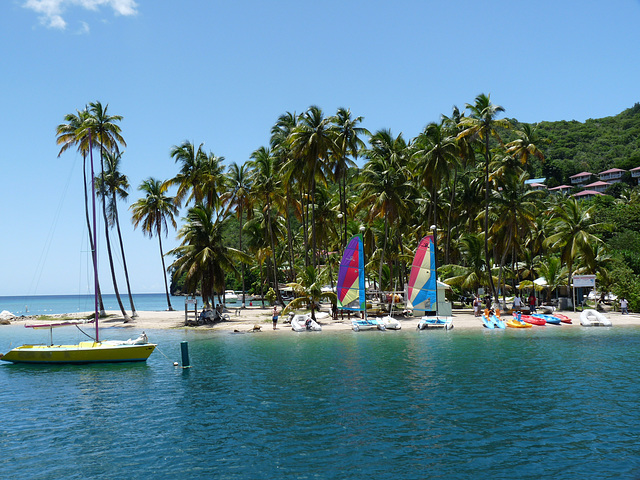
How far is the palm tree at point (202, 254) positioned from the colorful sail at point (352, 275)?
12.3 meters

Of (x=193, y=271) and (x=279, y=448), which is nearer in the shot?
(x=279, y=448)

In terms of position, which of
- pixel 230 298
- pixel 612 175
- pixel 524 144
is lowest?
pixel 230 298

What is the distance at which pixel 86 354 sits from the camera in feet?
91.7

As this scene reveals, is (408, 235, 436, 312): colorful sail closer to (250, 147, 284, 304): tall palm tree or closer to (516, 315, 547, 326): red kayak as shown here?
(516, 315, 547, 326): red kayak

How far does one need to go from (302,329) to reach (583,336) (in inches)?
815

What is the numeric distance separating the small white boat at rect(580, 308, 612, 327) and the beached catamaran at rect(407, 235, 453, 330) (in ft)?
35.9

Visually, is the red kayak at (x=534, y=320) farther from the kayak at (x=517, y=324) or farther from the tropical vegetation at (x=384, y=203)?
the tropical vegetation at (x=384, y=203)

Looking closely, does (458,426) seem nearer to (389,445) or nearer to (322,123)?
(389,445)

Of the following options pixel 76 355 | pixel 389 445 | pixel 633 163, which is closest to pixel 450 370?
pixel 389 445

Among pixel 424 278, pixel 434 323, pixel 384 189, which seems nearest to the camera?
pixel 424 278

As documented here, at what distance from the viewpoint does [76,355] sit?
2800cm

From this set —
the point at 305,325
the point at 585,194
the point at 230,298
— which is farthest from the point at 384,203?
the point at 585,194

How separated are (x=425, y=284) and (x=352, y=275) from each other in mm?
5836

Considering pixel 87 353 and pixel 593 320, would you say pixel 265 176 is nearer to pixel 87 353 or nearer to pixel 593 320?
pixel 87 353
